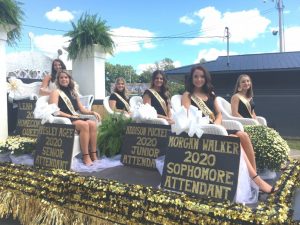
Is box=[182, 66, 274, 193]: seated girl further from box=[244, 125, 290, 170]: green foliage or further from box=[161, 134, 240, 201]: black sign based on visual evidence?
box=[161, 134, 240, 201]: black sign

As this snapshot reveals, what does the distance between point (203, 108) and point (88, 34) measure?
492 centimetres

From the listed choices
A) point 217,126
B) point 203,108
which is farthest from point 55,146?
point 217,126

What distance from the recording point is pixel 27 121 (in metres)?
6.24

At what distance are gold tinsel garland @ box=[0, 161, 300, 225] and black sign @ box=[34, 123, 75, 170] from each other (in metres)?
0.19

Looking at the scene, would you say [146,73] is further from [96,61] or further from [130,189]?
[130,189]

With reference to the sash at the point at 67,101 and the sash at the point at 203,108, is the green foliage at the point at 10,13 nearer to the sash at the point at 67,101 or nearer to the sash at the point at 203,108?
the sash at the point at 67,101

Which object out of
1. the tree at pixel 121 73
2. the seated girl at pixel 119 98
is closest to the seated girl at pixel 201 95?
the seated girl at pixel 119 98

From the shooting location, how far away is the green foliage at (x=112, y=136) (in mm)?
4656

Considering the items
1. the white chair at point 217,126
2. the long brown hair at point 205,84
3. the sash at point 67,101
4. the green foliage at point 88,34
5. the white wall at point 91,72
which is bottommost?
the white chair at point 217,126

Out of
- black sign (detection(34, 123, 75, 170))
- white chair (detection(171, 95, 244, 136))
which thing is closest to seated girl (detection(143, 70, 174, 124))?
white chair (detection(171, 95, 244, 136))

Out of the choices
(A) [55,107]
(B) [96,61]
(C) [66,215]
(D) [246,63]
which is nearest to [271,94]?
(D) [246,63]

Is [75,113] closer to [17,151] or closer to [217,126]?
[17,151]

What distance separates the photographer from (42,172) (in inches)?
154

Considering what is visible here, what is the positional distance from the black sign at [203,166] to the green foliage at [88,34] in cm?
527
